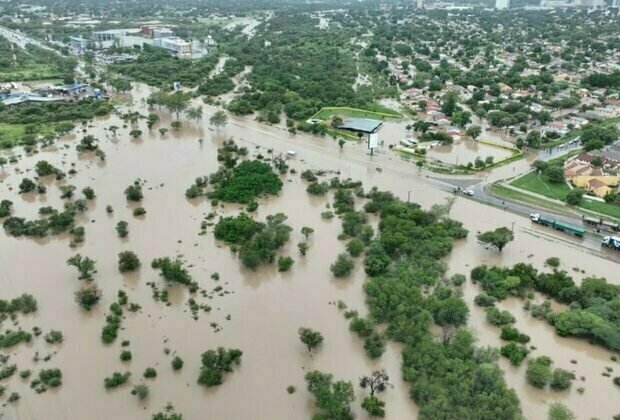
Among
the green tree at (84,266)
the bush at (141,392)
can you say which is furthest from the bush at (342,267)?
the green tree at (84,266)

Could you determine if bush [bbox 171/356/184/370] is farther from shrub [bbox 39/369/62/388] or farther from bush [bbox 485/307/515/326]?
bush [bbox 485/307/515/326]

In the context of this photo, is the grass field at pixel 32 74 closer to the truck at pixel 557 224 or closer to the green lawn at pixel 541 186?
the green lawn at pixel 541 186

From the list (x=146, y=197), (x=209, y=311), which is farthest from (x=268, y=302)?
(x=146, y=197)

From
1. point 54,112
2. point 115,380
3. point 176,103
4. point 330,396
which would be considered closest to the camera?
point 330,396

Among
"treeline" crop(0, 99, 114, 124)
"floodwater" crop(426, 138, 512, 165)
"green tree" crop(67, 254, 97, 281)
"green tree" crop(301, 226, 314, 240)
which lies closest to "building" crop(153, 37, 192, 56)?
"treeline" crop(0, 99, 114, 124)

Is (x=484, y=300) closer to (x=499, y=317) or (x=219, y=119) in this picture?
(x=499, y=317)

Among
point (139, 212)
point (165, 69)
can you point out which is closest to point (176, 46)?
point (165, 69)
